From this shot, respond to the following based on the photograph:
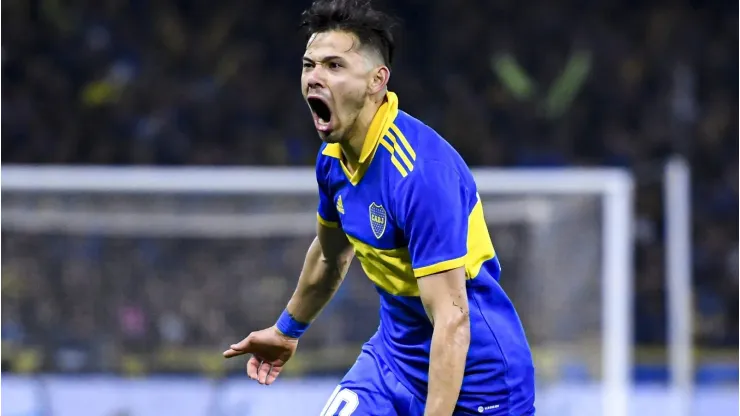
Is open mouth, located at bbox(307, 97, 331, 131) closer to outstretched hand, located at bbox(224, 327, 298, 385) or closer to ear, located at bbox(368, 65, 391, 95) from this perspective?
ear, located at bbox(368, 65, 391, 95)

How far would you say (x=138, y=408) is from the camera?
579 cm

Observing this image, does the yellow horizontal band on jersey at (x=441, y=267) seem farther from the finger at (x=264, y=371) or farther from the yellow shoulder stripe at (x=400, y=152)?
the finger at (x=264, y=371)

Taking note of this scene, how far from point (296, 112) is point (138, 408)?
5.43 meters

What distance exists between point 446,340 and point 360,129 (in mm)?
516

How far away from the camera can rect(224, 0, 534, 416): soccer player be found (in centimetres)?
235

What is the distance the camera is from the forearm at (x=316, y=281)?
296cm

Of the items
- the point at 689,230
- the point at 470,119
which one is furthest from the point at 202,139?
the point at 689,230

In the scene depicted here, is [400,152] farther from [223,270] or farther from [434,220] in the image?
[223,270]

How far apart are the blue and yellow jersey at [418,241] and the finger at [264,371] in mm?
347

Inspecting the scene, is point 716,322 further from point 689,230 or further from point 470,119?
point 470,119

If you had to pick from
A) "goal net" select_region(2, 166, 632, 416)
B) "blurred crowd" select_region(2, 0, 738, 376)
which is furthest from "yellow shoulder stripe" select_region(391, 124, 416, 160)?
"blurred crowd" select_region(2, 0, 738, 376)

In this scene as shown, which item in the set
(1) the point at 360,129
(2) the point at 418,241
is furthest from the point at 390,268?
(1) the point at 360,129

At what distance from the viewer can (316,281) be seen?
117 inches

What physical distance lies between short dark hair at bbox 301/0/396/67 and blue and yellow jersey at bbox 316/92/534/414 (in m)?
0.16
